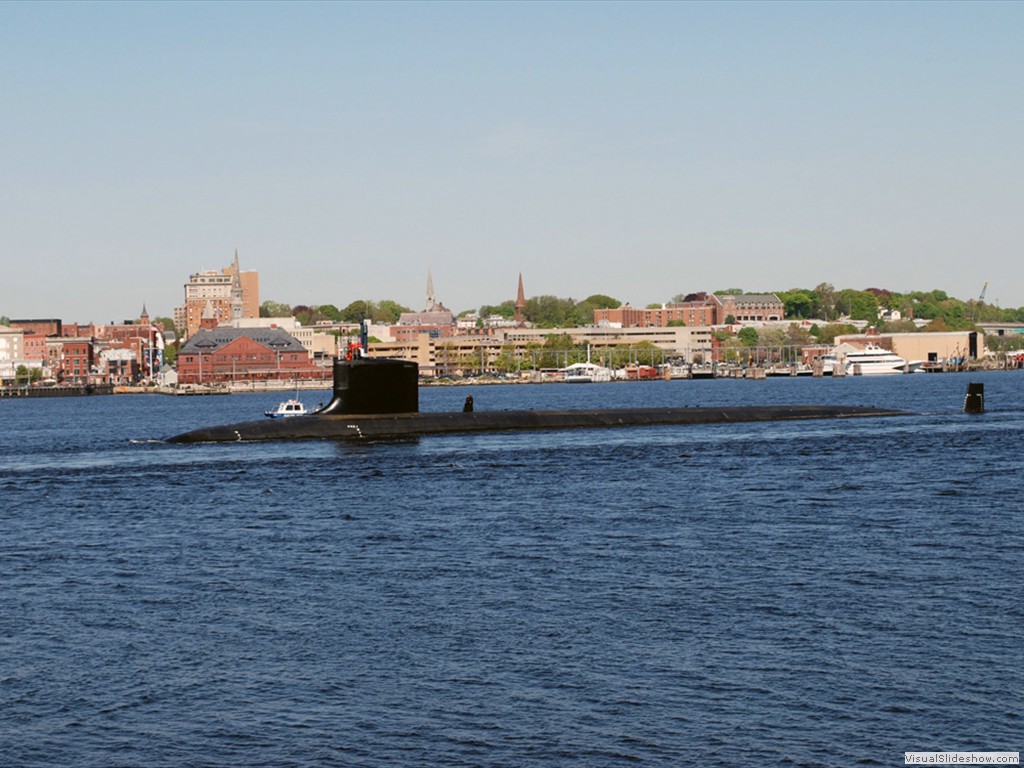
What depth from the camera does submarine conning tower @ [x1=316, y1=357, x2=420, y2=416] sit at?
53188 millimetres

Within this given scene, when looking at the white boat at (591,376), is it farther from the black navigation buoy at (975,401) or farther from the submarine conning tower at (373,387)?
the submarine conning tower at (373,387)

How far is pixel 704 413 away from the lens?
65062 millimetres

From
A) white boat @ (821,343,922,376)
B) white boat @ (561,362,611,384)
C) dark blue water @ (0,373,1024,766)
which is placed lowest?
dark blue water @ (0,373,1024,766)

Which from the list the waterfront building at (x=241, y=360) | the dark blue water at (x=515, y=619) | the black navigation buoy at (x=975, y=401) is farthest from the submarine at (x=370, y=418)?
the waterfront building at (x=241, y=360)

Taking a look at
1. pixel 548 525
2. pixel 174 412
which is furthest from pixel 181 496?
pixel 174 412

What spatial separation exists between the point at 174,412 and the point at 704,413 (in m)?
62.7

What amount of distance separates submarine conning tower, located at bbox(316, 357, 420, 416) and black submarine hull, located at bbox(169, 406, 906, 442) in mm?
346

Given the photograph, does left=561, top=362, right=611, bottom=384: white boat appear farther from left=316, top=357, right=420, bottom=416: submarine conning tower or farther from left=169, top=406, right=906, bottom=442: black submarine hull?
left=316, top=357, right=420, bottom=416: submarine conning tower

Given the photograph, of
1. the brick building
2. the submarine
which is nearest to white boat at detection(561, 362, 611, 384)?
the brick building

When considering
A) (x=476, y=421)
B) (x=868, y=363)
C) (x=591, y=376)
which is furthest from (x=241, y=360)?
(x=476, y=421)

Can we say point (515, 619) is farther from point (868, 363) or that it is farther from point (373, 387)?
point (868, 363)

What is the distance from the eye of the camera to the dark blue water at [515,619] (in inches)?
634

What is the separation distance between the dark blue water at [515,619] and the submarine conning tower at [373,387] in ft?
36.1

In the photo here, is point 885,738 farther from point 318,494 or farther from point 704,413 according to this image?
point 704,413
